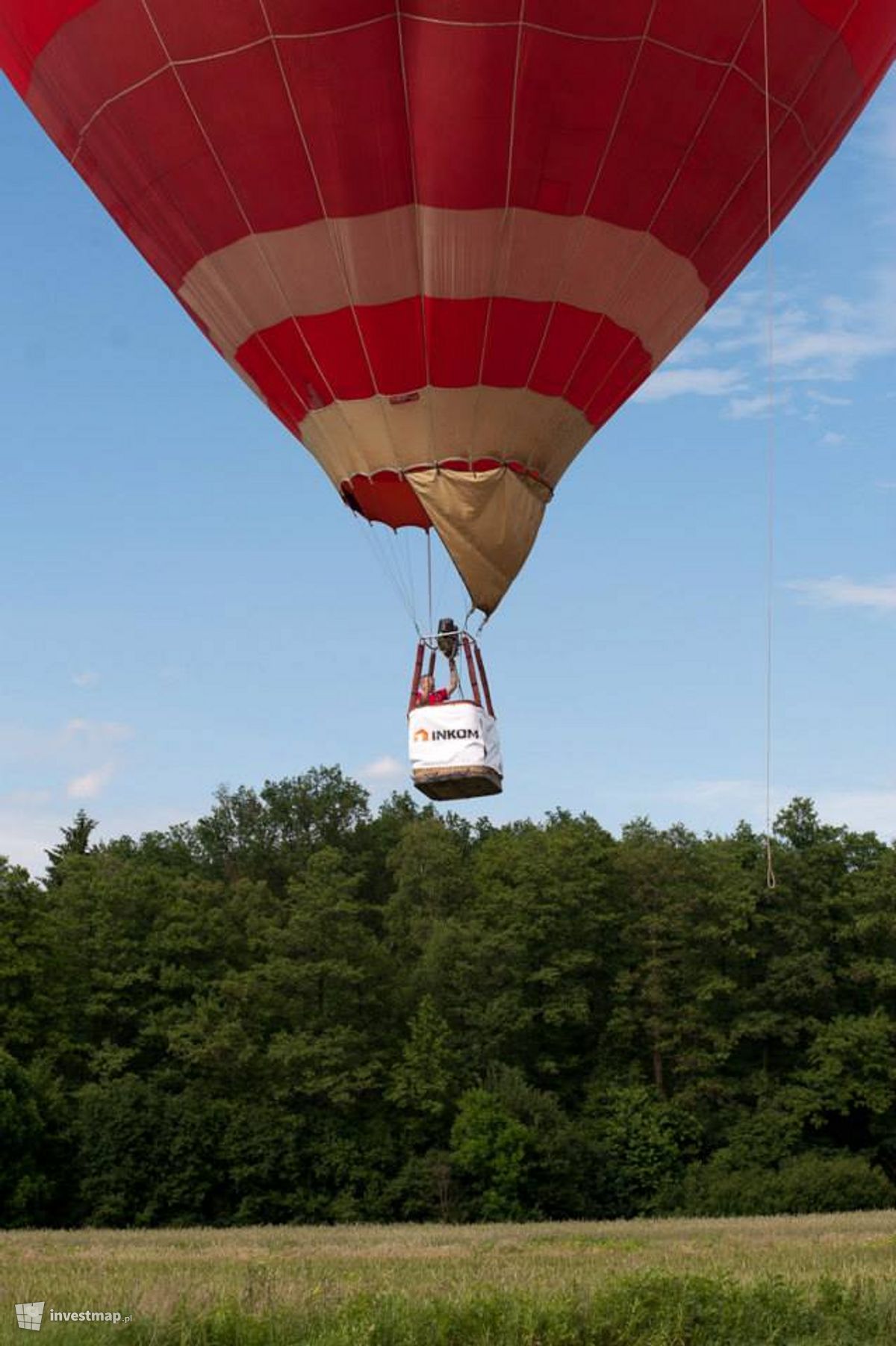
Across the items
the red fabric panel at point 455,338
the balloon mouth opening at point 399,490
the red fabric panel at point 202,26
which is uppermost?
the red fabric panel at point 202,26

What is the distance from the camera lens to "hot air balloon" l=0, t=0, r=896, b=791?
15703 millimetres

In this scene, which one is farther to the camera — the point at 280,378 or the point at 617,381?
the point at 617,381

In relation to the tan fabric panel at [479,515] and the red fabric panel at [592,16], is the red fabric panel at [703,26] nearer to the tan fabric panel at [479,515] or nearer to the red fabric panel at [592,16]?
the red fabric panel at [592,16]

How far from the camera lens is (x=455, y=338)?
17.0 m

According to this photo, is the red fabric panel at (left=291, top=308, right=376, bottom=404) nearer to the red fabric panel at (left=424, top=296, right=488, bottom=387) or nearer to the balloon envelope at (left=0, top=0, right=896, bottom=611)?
the balloon envelope at (left=0, top=0, right=896, bottom=611)

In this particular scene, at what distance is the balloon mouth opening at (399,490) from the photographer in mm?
17516

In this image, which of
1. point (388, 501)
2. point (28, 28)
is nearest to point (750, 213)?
point (388, 501)

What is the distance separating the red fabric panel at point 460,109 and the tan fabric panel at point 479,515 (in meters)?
2.66

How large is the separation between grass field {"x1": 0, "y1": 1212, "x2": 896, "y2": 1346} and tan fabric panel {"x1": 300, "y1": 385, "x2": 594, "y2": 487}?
779cm

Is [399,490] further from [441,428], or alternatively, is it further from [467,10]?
[467,10]

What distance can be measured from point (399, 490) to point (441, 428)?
836mm

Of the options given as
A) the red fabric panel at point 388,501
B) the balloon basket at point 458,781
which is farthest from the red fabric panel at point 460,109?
the balloon basket at point 458,781

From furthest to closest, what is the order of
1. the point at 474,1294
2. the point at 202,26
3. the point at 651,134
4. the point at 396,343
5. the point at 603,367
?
the point at 603,367, the point at 396,343, the point at 651,134, the point at 202,26, the point at 474,1294

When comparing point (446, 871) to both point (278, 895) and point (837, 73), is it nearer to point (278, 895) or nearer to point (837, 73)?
point (278, 895)
